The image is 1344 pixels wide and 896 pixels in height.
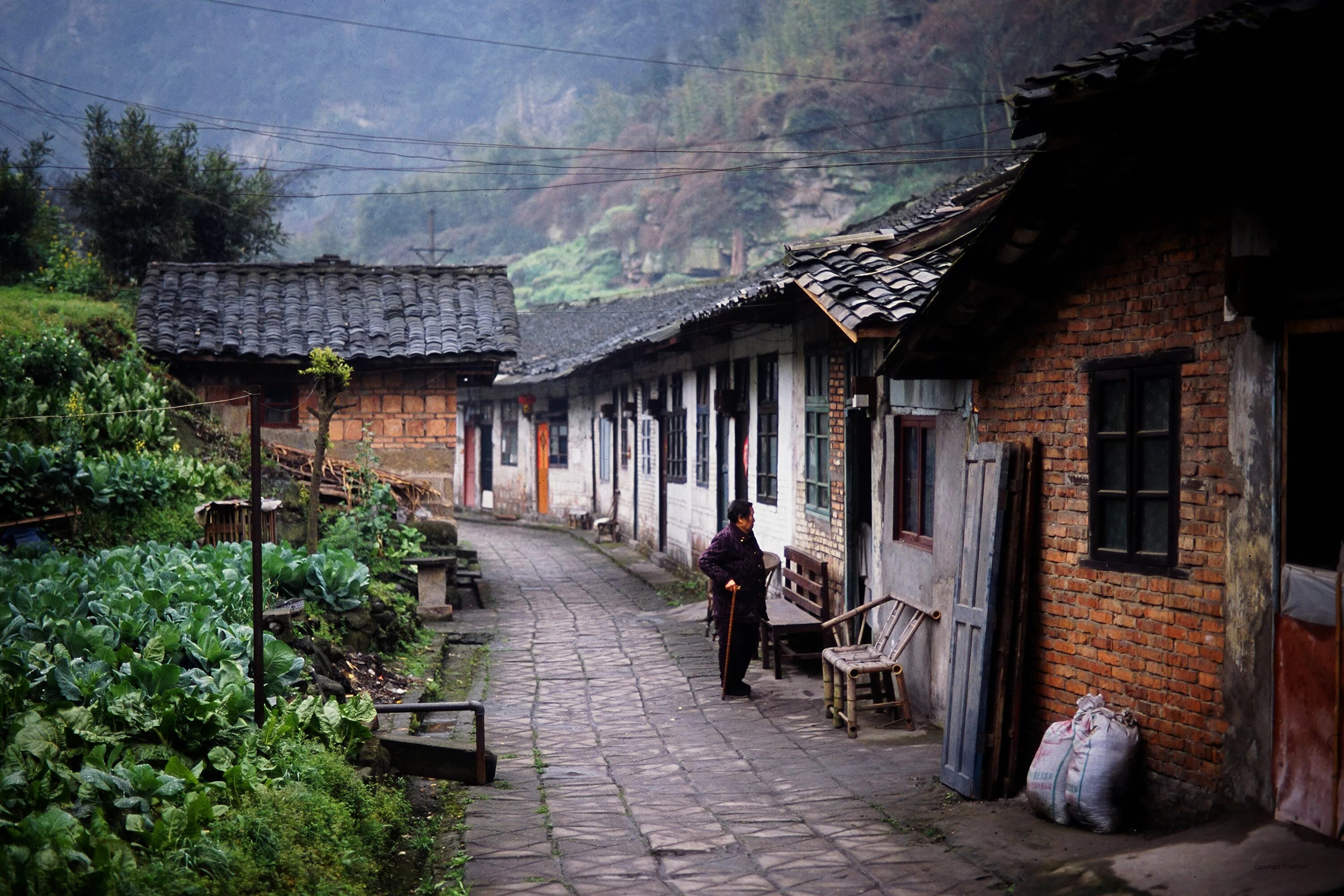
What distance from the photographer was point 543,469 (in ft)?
91.1

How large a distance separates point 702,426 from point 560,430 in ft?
36.5

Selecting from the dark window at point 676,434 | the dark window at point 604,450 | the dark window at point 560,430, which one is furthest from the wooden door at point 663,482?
the dark window at point 560,430

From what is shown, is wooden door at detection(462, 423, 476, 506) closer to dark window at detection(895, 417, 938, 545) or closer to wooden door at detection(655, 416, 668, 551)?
wooden door at detection(655, 416, 668, 551)

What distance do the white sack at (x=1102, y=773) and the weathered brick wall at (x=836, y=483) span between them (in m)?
4.87

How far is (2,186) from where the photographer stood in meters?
20.3

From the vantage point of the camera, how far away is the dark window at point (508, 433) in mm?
28984

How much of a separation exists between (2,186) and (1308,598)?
71.5 feet

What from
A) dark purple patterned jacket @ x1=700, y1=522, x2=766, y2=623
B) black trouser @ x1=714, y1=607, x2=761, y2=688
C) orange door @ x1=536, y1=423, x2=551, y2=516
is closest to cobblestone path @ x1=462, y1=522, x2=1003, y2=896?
black trouser @ x1=714, y1=607, x2=761, y2=688

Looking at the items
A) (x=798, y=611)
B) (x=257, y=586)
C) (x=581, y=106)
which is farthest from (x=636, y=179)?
(x=257, y=586)

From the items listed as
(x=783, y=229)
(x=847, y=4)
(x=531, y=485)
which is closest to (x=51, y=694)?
(x=531, y=485)

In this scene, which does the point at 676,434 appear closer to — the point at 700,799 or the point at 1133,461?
the point at 700,799

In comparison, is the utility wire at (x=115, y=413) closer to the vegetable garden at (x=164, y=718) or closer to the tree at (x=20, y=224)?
the vegetable garden at (x=164, y=718)

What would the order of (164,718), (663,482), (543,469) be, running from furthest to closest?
(543,469) < (663,482) < (164,718)

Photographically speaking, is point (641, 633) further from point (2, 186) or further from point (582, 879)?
point (2, 186)
